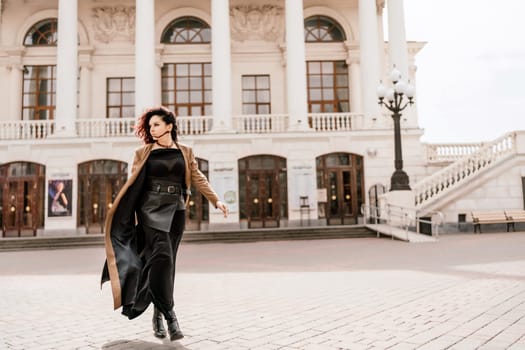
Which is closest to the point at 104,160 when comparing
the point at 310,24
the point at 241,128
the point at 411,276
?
the point at 241,128

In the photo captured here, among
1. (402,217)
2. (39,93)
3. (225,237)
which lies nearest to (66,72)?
(39,93)

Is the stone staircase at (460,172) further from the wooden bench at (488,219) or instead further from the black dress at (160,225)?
the black dress at (160,225)

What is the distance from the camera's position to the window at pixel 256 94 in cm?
2550

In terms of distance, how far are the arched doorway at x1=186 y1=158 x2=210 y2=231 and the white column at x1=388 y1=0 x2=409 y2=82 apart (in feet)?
33.3

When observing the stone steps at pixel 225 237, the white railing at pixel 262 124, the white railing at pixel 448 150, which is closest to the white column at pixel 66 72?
the stone steps at pixel 225 237

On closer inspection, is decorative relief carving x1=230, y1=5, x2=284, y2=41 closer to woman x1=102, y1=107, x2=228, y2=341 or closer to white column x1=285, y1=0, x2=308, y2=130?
white column x1=285, y1=0, x2=308, y2=130

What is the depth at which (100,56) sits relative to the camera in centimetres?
2509

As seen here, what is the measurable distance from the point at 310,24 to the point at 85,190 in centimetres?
1455

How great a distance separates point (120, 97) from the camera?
987 inches

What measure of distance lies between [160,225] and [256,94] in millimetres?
22313

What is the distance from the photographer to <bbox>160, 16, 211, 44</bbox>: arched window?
83.8 ft

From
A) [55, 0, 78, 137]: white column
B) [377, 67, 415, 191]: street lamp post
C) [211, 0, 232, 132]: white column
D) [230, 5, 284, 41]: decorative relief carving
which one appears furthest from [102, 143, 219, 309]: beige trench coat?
[230, 5, 284, 41]: decorative relief carving

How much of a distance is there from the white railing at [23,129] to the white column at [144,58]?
14.1 feet

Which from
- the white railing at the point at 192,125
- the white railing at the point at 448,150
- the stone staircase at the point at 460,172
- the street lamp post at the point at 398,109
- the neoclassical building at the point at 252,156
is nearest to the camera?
the street lamp post at the point at 398,109
